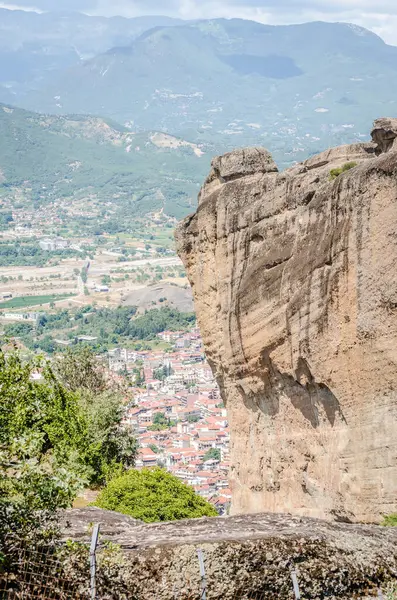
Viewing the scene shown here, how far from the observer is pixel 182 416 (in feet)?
343

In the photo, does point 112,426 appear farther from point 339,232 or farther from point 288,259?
point 339,232

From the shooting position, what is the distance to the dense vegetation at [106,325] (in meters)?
143

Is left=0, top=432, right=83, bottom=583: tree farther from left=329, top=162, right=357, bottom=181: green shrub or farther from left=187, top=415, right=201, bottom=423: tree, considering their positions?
left=187, top=415, right=201, bottom=423: tree

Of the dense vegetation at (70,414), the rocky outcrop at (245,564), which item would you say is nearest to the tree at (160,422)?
the dense vegetation at (70,414)

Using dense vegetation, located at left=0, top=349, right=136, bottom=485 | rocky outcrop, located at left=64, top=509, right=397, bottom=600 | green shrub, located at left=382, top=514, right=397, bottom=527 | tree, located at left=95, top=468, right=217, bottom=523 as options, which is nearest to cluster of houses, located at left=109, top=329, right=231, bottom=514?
dense vegetation, located at left=0, top=349, right=136, bottom=485

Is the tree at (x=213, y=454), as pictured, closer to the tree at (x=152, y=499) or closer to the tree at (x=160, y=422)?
the tree at (x=160, y=422)

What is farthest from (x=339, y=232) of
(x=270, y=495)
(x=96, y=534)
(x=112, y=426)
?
(x=112, y=426)

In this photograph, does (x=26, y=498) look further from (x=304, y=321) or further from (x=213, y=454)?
(x=213, y=454)

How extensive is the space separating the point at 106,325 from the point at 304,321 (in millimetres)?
133705

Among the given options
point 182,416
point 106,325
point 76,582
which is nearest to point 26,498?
point 76,582

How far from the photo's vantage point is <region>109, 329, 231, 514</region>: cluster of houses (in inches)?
2877

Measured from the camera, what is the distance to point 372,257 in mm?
15852

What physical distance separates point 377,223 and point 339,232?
3.29 feet

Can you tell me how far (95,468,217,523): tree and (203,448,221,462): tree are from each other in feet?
199
